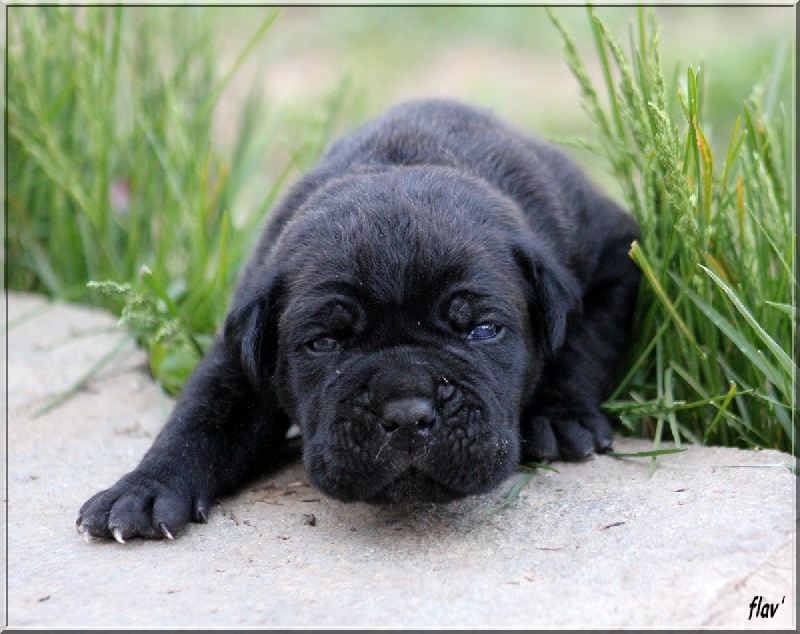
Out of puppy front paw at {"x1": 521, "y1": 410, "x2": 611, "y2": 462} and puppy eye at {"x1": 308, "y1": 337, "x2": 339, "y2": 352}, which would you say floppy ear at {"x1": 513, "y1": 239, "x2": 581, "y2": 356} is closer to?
puppy front paw at {"x1": 521, "y1": 410, "x2": 611, "y2": 462}

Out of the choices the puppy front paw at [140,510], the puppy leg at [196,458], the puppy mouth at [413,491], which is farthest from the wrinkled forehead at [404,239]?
the puppy front paw at [140,510]

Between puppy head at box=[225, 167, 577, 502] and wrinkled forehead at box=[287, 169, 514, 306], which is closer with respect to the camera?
puppy head at box=[225, 167, 577, 502]

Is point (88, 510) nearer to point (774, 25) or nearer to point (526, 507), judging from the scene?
point (526, 507)

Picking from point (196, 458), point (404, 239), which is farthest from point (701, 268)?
point (196, 458)

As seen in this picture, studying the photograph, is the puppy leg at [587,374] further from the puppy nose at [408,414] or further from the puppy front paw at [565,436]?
the puppy nose at [408,414]

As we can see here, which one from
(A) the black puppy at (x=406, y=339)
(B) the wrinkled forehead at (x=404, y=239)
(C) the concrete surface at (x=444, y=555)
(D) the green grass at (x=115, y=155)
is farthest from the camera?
(D) the green grass at (x=115, y=155)

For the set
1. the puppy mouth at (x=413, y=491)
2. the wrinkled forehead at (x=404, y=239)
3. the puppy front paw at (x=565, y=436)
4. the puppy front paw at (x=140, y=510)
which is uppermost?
the wrinkled forehead at (x=404, y=239)

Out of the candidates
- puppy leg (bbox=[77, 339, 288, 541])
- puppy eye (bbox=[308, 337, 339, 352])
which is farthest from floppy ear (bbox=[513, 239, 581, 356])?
puppy leg (bbox=[77, 339, 288, 541])
